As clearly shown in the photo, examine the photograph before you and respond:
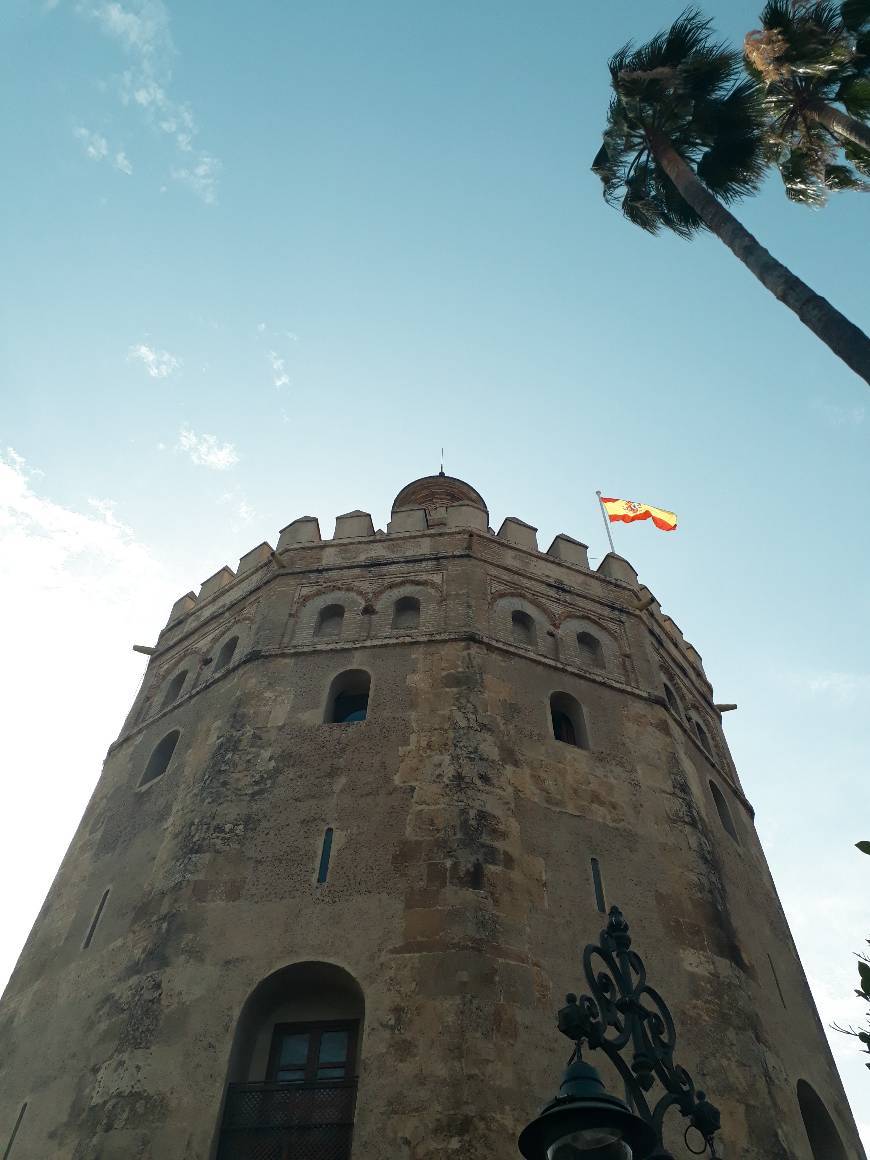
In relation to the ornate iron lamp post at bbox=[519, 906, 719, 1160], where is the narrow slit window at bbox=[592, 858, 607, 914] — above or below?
above

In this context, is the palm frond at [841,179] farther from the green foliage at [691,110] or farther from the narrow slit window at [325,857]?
the narrow slit window at [325,857]

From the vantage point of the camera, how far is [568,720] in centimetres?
1298

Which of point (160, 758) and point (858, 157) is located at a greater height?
point (858, 157)

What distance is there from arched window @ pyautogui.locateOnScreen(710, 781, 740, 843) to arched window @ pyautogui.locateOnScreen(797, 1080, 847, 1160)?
11.9 ft

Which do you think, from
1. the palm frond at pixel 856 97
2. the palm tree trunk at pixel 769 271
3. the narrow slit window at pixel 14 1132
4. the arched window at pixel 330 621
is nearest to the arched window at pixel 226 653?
the arched window at pixel 330 621

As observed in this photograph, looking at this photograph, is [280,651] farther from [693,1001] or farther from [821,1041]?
[821,1041]

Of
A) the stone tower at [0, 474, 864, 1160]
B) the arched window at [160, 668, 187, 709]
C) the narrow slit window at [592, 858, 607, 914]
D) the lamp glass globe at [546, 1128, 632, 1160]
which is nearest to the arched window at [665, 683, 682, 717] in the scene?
the stone tower at [0, 474, 864, 1160]

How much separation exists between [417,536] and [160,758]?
5.34m

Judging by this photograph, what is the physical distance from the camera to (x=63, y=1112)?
8.84 meters

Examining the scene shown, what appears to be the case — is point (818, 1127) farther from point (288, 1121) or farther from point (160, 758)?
point (160, 758)

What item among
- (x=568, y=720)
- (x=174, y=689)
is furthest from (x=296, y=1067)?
(x=174, y=689)

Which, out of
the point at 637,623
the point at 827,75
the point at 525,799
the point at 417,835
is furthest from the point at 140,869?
the point at 827,75

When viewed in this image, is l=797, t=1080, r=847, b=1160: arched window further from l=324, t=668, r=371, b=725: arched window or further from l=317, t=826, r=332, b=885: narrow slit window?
l=324, t=668, r=371, b=725: arched window

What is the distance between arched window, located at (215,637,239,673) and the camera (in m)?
14.3
